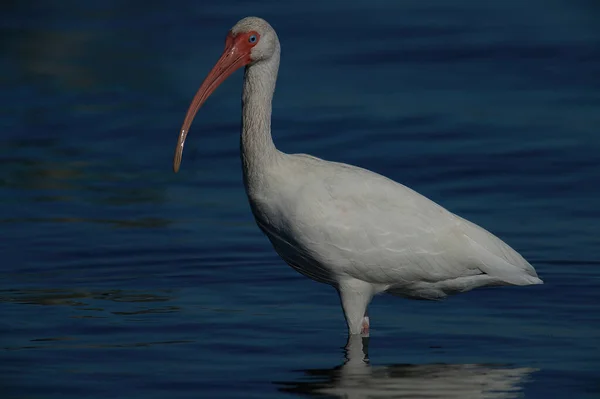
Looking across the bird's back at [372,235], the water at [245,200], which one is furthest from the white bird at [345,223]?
the water at [245,200]

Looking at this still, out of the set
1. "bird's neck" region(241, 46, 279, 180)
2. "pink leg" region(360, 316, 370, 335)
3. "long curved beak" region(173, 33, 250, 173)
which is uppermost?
"long curved beak" region(173, 33, 250, 173)

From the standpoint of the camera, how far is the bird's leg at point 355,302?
415 inches

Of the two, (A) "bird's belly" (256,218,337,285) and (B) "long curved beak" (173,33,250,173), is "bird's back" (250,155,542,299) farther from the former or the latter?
(B) "long curved beak" (173,33,250,173)

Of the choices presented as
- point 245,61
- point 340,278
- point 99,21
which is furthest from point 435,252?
point 99,21

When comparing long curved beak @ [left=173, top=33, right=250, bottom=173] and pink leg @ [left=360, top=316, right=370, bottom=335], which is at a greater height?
long curved beak @ [left=173, top=33, right=250, bottom=173]

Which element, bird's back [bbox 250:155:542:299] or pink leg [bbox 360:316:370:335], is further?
pink leg [bbox 360:316:370:335]

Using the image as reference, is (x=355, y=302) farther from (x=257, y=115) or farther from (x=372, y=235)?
(x=257, y=115)

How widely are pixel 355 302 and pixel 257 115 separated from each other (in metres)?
A: 1.49

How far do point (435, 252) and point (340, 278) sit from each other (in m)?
0.72

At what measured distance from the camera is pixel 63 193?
15914 millimetres

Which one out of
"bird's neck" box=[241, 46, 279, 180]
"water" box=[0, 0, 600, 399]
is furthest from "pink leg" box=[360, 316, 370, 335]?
"bird's neck" box=[241, 46, 279, 180]

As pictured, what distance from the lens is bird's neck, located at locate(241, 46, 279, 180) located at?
1045cm

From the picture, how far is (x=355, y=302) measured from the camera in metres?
10.6

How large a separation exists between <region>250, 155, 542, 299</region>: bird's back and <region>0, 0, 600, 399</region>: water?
1.55ft
